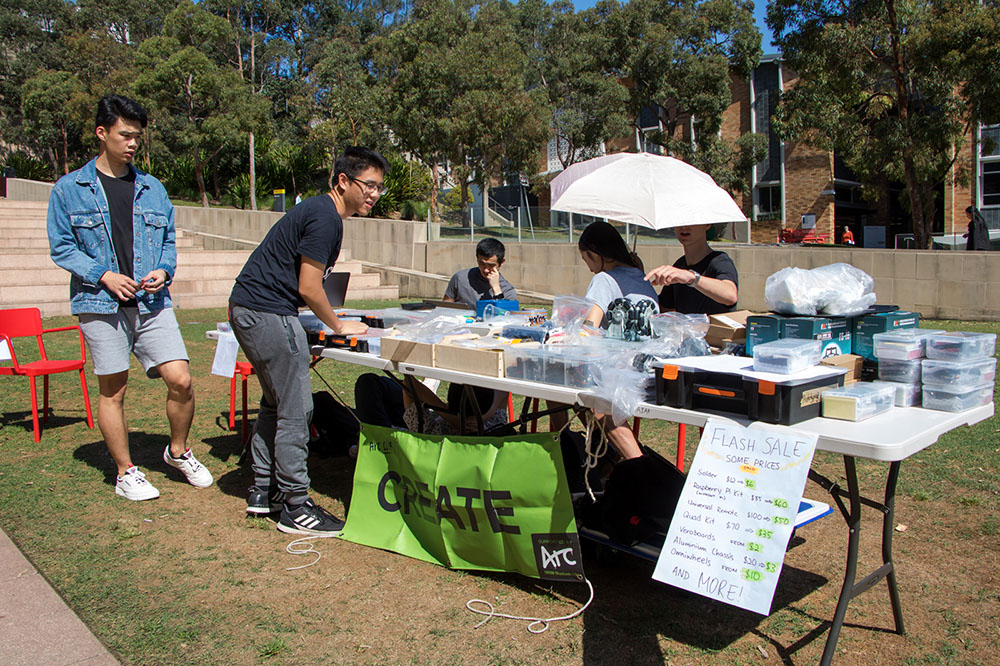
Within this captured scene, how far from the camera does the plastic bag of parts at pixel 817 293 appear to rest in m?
2.77

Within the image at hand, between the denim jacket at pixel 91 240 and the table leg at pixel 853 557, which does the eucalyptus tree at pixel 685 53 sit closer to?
the denim jacket at pixel 91 240

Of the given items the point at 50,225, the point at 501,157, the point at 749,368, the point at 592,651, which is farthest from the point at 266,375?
the point at 501,157

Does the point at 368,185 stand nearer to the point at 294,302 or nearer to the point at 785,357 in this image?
the point at 294,302

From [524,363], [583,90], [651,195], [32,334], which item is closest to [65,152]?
[583,90]

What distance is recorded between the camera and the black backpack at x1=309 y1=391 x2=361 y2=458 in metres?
4.91

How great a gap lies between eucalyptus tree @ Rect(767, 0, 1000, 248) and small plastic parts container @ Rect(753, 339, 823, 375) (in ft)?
47.9

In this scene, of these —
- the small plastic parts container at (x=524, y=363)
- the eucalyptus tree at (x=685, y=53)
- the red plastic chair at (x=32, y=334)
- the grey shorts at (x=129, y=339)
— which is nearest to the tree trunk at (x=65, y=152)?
the eucalyptus tree at (x=685, y=53)

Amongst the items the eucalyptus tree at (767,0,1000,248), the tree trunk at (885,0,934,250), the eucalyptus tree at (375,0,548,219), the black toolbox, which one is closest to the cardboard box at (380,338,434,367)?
the black toolbox

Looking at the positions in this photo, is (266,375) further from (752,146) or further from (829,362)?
(752,146)

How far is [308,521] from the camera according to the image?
374 cm

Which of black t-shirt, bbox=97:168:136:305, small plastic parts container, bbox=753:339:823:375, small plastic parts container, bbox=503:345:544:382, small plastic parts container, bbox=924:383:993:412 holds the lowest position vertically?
small plastic parts container, bbox=924:383:993:412

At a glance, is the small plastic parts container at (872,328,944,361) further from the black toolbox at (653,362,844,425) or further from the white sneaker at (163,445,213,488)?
the white sneaker at (163,445,213,488)

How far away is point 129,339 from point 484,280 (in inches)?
102

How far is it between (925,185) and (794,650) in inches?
713
